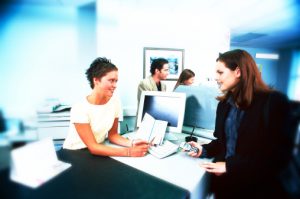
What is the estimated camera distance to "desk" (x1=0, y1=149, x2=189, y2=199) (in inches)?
26.0

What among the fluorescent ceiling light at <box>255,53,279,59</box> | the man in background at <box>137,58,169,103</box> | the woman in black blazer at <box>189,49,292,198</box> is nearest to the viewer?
the fluorescent ceiling light at <box>255,53,279,59</box>

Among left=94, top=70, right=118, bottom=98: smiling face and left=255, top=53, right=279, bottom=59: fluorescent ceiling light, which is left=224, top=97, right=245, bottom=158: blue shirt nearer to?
left=255, top=53, right=279, bottom=59: fluorescent ceiling light

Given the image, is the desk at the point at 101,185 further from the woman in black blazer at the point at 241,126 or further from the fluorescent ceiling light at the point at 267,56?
the fluorescent ceiling light at the point at 267,56

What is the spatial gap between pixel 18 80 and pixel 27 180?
26 cm

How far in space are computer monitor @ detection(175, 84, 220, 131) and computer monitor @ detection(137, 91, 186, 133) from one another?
228 millimetres

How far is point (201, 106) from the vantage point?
1.51 meters

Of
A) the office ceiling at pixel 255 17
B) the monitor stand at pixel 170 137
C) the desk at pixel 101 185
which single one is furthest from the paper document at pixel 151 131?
the office ceiling at pixel 255 17

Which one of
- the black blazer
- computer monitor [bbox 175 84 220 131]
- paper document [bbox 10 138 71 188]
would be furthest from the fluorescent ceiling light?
computer monitor [bbox 175 84 220 131]

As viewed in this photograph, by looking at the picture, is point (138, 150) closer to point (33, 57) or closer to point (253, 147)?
point (253, 147)

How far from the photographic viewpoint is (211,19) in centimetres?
328

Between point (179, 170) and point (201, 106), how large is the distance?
2.20 feet

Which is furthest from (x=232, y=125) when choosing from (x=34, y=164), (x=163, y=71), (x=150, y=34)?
(x=150, y=34)

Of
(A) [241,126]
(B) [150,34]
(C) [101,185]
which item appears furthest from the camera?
(B) [150,34]

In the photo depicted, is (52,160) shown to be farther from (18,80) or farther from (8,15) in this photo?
(8,15)
